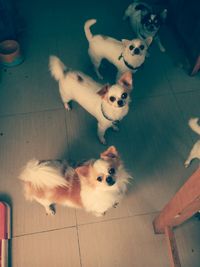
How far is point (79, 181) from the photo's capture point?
170cm

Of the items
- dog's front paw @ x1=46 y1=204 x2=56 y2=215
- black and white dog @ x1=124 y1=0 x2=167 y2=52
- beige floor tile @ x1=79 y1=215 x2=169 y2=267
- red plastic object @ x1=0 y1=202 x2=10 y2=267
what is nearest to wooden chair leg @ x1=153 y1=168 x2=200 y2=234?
beige floor tile @ x1=79 y1=215 x2=169 y2=267

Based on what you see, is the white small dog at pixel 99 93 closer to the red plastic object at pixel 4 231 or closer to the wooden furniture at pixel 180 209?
the wooden furniture at pixel 180 209

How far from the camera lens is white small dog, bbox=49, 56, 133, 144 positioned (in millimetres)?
1852

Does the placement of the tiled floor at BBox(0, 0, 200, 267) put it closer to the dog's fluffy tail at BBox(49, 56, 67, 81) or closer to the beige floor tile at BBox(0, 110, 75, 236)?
the beige floor tile at BBox(0, 110, 75, 236)

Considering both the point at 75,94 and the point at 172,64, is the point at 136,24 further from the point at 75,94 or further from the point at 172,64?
the point at 75,94

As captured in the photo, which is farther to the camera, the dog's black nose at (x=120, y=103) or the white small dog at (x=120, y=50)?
the white small dog at (x=120, y=50)

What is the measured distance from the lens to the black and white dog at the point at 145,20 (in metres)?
2.52

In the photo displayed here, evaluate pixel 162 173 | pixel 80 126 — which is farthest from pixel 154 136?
pixel 80 126

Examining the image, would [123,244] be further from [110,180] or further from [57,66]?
[57,66]

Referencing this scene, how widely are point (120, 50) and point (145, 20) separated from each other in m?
0.52

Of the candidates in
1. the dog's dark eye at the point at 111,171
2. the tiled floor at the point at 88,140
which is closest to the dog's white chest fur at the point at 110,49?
the tiled floor at the point at 88,140

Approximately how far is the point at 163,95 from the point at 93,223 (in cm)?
151

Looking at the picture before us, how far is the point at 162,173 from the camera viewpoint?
7.40 ft

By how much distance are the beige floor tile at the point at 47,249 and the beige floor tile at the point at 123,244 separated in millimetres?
79
